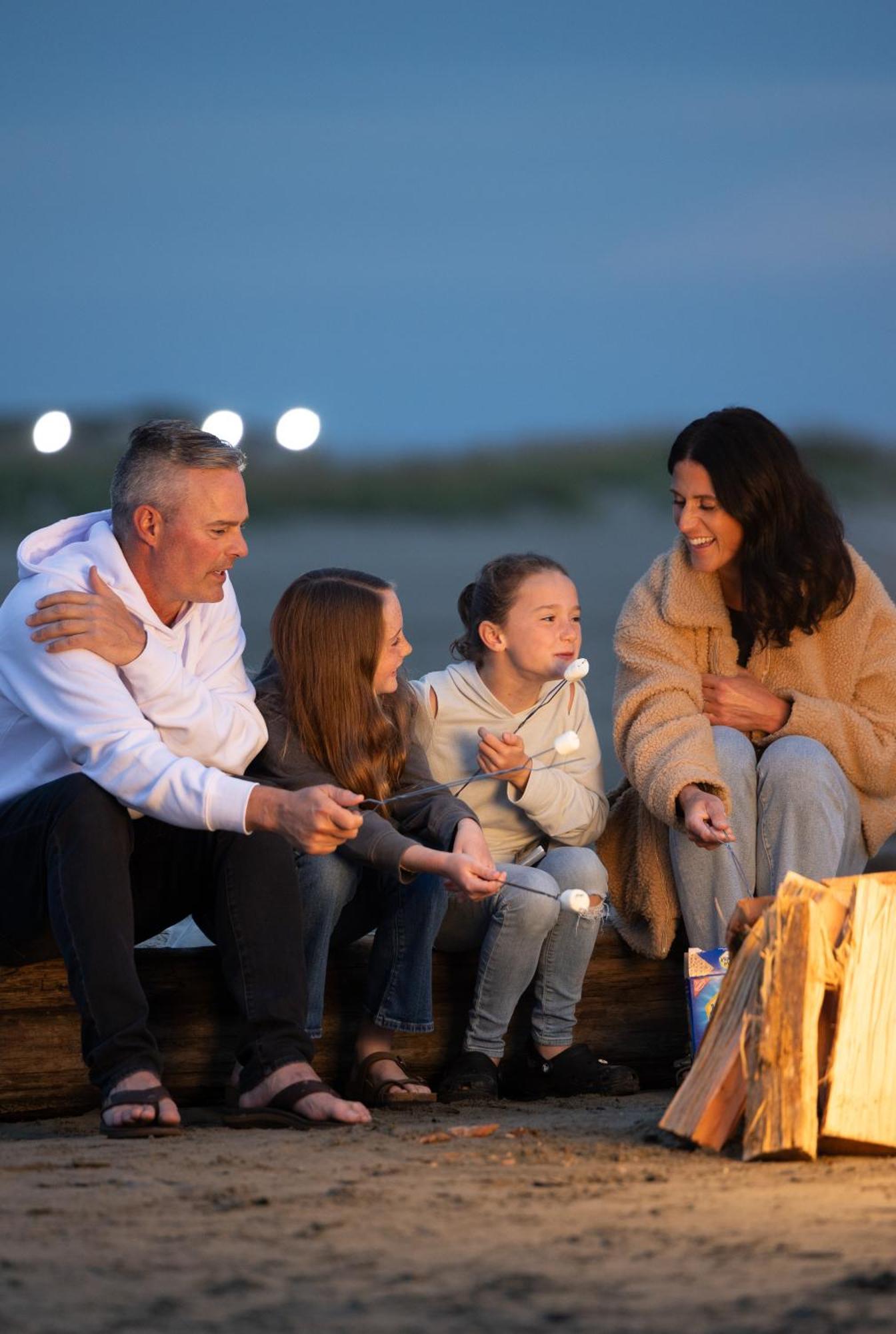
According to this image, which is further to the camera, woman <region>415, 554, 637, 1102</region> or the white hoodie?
woman <region>415, 554, 637, 1102</region>

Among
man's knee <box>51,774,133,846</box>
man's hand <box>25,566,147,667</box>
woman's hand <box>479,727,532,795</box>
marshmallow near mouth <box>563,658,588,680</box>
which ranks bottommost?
man's knee <box>51,774,133,846</box>

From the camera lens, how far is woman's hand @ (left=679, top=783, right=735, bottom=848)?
2.99 m

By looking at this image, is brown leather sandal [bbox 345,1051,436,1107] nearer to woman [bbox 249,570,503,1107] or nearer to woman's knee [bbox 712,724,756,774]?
woman [bbox 249,570,503,1107]

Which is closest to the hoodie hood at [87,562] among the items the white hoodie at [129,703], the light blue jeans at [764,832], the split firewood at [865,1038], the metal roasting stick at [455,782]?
the white hoodie at [129,703]

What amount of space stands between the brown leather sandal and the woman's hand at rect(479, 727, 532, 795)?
59cm

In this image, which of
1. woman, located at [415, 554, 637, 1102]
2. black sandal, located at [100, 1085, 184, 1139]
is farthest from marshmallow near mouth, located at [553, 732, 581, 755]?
black sandal, located at [100, 1085, 184, 1139]

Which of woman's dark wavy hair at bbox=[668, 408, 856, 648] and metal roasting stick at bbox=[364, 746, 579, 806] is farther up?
woman's dark wavy hair at bbox=[668, 408, 856, 648]

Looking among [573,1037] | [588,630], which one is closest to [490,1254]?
[573,1037]

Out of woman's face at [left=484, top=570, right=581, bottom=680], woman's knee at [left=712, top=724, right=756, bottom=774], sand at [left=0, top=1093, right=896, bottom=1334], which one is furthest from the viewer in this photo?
woman's face at [left=484, top=570, right=581, bottom=680]

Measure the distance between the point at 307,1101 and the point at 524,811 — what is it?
932 mm

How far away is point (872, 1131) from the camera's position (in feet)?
7.01

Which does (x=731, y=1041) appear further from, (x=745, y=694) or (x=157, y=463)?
(x=157, y=463)

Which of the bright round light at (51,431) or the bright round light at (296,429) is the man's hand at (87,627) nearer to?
the bright round light at (296,429)

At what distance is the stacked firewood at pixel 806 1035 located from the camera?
6.89ft
